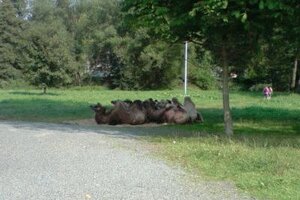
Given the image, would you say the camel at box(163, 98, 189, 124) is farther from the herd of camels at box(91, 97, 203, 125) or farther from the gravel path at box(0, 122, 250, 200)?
the gravel path at box(0, 122, 250, 200)

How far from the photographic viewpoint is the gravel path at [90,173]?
23.9 ft

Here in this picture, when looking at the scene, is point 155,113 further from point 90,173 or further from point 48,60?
point 48,60

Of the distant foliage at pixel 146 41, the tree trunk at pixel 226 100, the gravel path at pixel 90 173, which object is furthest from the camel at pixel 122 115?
the gravel path at pixel 90 173

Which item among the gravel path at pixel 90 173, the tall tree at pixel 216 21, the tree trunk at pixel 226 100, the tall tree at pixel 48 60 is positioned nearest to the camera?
the gravel path at pixel 90 173

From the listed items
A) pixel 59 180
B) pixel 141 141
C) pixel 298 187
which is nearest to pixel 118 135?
pixel 141 141

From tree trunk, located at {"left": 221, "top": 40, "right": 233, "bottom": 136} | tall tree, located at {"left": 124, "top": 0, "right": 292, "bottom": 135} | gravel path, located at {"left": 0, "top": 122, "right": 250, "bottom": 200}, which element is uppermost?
tall tree, located at {"left": 124, "top": 0, "right": 292, "bottom": 135}

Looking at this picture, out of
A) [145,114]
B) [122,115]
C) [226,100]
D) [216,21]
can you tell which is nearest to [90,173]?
[216,21]

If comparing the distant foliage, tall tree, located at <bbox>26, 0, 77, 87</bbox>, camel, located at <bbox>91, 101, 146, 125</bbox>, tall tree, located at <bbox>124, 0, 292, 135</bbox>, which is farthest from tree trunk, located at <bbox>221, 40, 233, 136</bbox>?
tall tree, located at <bbox>26, 0, 77, 87</bbox>

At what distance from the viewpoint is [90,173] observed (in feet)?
28.4

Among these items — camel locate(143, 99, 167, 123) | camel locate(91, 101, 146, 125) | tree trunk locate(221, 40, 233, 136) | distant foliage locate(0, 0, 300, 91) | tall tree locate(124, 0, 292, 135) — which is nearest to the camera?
tall tree locate(124, 0, 292, 135)

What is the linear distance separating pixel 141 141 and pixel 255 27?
146 inches

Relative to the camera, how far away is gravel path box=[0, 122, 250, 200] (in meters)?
7.29

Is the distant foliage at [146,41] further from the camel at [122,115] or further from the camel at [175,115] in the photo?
the camel at [122,115]

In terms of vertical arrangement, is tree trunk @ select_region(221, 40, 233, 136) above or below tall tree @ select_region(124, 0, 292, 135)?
below
